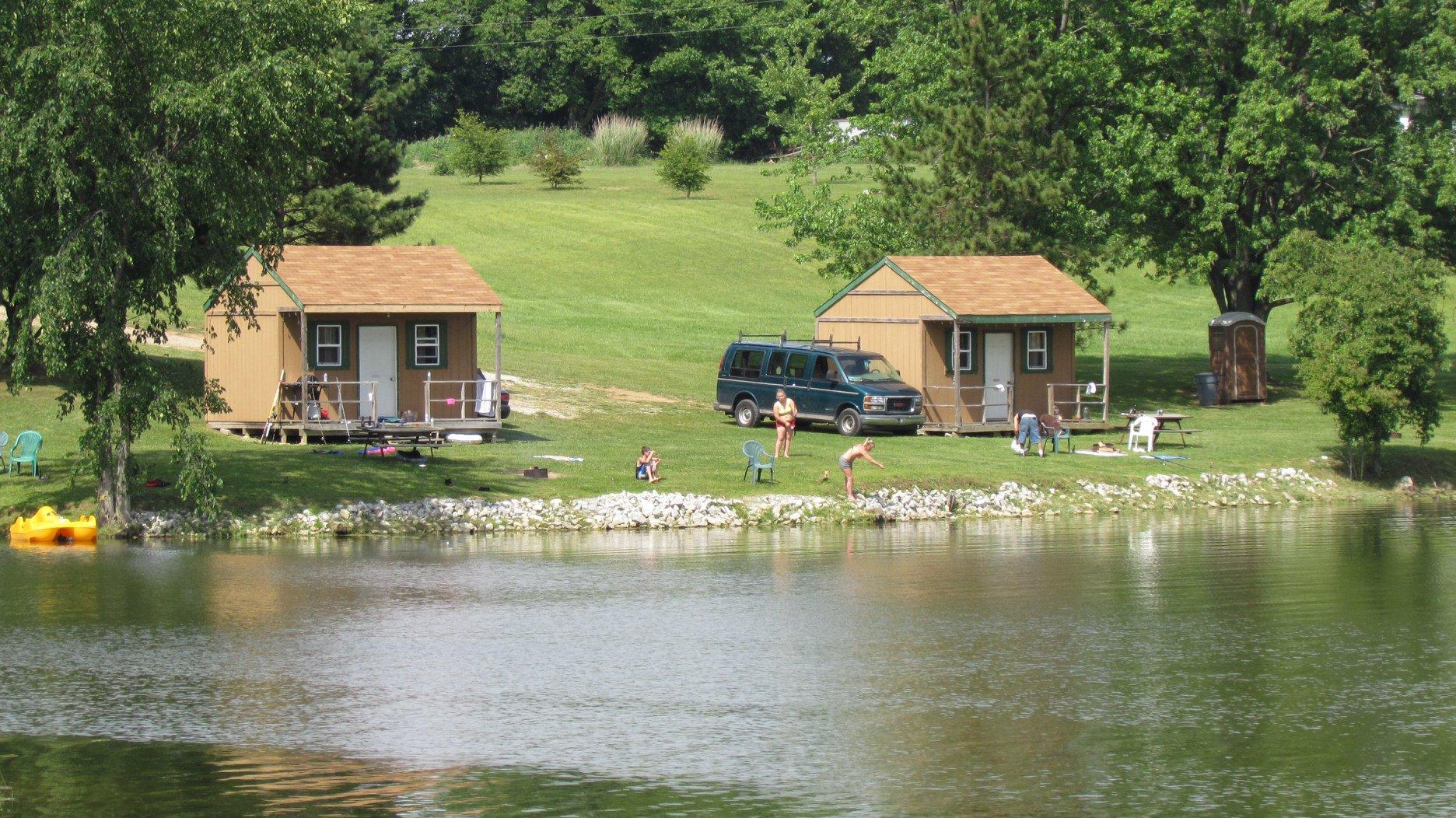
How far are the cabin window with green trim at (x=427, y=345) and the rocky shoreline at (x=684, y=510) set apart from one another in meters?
9.40

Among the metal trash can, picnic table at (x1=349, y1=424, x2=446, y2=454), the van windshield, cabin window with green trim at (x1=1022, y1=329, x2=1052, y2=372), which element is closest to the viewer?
picnic table at (x1=349, y1=424, x2=446, y2=454)

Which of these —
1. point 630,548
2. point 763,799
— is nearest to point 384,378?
point 630,548

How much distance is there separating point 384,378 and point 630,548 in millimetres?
13025

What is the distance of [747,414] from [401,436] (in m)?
9.86

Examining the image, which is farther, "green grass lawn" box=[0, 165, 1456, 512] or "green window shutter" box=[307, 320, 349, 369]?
"green window shutter" box=[307, 320, 349, 369]

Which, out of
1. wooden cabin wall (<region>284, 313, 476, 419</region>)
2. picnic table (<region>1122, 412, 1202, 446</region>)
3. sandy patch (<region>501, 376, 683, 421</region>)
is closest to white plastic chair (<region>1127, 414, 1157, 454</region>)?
picnic table (<region>1122, 412, 1202, 446</region>)

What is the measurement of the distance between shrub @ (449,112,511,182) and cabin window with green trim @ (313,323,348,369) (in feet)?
174

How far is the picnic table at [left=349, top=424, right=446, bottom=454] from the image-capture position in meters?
33.2

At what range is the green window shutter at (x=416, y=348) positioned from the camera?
122ft

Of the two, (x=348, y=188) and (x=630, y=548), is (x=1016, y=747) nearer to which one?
(x=630, y=548)

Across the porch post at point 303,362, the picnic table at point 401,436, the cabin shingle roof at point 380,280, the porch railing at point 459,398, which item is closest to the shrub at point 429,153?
the cabin shingle roof at point 380,280

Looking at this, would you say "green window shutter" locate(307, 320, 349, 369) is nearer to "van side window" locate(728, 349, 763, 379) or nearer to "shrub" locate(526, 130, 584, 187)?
"van side window" locate(728, 349, 763, 379)

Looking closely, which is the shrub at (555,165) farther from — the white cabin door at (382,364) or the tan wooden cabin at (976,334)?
the white cabin door at (382,364)

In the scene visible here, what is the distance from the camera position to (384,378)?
36969 mm
